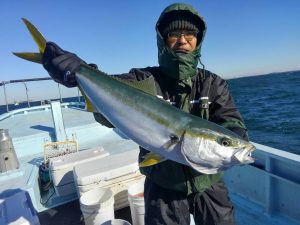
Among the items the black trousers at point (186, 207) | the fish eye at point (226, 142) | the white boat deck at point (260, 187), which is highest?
the fish eye at point (226, 142)

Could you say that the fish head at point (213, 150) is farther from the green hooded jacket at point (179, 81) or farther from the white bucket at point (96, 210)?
the white bucket at point (96, 210)

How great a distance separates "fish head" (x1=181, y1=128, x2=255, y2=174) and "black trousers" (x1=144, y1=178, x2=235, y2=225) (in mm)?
698

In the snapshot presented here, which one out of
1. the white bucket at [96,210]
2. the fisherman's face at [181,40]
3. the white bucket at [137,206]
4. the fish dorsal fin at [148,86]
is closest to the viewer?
the fish dorsal fin at [148,86]

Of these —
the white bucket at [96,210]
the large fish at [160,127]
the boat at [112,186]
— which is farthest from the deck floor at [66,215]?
the large fish at [160,127]

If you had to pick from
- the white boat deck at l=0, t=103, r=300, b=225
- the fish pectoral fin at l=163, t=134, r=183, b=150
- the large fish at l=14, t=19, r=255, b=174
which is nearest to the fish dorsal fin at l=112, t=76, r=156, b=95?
the large fish at l=14, t=19, r=255, b=174

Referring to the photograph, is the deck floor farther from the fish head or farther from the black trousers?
the fish head

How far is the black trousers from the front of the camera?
111 inches

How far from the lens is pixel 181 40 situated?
3062 mm

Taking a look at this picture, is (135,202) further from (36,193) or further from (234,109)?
(36,193)

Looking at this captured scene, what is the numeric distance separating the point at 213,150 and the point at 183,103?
79cm

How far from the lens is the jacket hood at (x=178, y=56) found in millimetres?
2904

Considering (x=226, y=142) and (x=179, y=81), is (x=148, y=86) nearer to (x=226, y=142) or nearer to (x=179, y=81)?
(x=179, y=81)

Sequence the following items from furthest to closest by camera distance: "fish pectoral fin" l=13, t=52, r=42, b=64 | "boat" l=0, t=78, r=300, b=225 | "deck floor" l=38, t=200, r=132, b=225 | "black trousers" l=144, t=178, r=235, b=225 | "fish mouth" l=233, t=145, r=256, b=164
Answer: "deck floor" l=38, t=200, r=132, b=225
"boat" l=0, t=78, r=300, b=225
"fish pectoral fin" l=13, t=52, r=42, b=64
"black trousers" l=144, t=178, r=235, b=225
"fish mouth" l=233, t=145, r=256, b=164

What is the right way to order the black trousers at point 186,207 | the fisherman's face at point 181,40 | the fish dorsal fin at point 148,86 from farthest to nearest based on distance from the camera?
1. the fisherman's face at point 181,40
2. the black trousers at point 186,207
3. the fish dorsal fin at point 148,86
